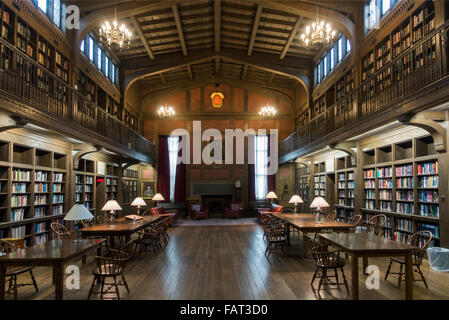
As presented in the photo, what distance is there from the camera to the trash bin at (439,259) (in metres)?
5.83

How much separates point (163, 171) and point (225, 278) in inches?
496

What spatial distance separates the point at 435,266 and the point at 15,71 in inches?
307

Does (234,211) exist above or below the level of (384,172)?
below

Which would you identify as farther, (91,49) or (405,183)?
(91,49)

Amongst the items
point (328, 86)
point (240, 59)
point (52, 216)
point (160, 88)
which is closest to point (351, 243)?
point (52, 216)

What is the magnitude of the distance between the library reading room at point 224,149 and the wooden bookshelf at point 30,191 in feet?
0.13

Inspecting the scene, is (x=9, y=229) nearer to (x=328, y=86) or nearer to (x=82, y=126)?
(x=82, y=126)

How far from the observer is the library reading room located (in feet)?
16.8

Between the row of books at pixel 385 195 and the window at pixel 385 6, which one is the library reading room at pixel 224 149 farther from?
the row of books at pixel 385 195

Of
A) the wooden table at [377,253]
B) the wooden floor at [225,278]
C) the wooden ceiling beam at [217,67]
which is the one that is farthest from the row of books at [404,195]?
the wooden ceiling beam at [217,67]

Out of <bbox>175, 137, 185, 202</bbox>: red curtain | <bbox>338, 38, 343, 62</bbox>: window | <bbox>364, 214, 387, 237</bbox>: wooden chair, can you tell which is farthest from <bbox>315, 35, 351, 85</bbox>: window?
<bbox>175, 137, 185, 202</bbox>: red curtain

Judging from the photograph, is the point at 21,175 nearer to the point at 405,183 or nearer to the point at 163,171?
the point at 405,183

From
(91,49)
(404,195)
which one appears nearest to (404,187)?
(404,195)

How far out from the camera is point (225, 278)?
18.2 feet
